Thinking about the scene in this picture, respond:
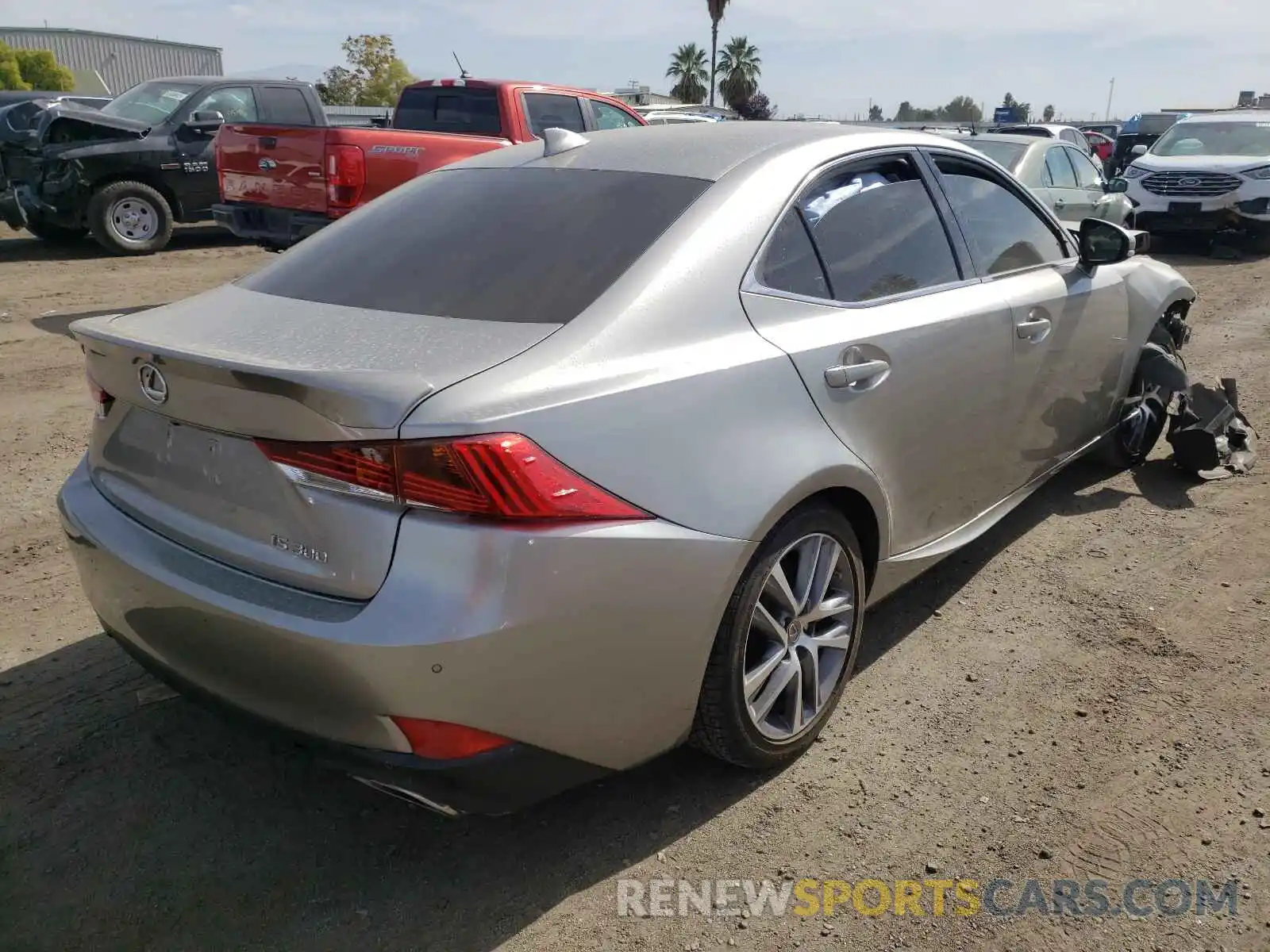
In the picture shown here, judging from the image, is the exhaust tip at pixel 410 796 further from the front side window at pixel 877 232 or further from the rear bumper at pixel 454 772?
the front side window at pixel 877 232

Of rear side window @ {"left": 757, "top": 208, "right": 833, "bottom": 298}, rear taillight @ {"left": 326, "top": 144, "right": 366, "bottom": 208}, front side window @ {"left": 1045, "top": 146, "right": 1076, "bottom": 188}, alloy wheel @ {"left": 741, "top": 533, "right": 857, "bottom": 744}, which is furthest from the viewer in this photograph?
front side window @ {"left": 1045, "top": 146, "right": 1076, "bottom": 188}

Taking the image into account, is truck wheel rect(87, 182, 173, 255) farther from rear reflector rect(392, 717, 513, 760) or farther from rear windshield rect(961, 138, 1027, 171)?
rear reflector rect(392, 717, 513, 760)

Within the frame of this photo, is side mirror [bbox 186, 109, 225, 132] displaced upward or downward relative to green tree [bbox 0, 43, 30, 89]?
downward

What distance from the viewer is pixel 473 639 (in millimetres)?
2064

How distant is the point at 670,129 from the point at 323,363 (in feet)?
5.52

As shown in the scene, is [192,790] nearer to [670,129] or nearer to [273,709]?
[273,709]

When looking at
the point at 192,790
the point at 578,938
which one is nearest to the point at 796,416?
the point at 578,938

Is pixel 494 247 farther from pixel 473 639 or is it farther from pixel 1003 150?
pixel 1003 150

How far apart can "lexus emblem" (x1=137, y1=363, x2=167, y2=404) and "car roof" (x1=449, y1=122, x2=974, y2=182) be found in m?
1.36

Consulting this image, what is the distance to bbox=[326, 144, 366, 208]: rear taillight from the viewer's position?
8.08m

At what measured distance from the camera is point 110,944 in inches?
91.4

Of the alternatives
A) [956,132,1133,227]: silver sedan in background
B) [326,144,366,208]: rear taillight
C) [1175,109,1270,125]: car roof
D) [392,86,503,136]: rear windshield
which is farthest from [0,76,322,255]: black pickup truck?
[1175,109,1270,125]: car roof

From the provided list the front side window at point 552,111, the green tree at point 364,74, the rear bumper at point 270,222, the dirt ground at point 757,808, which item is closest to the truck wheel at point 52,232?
the rear bumper at point 270,222

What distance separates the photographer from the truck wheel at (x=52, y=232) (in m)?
12.0
